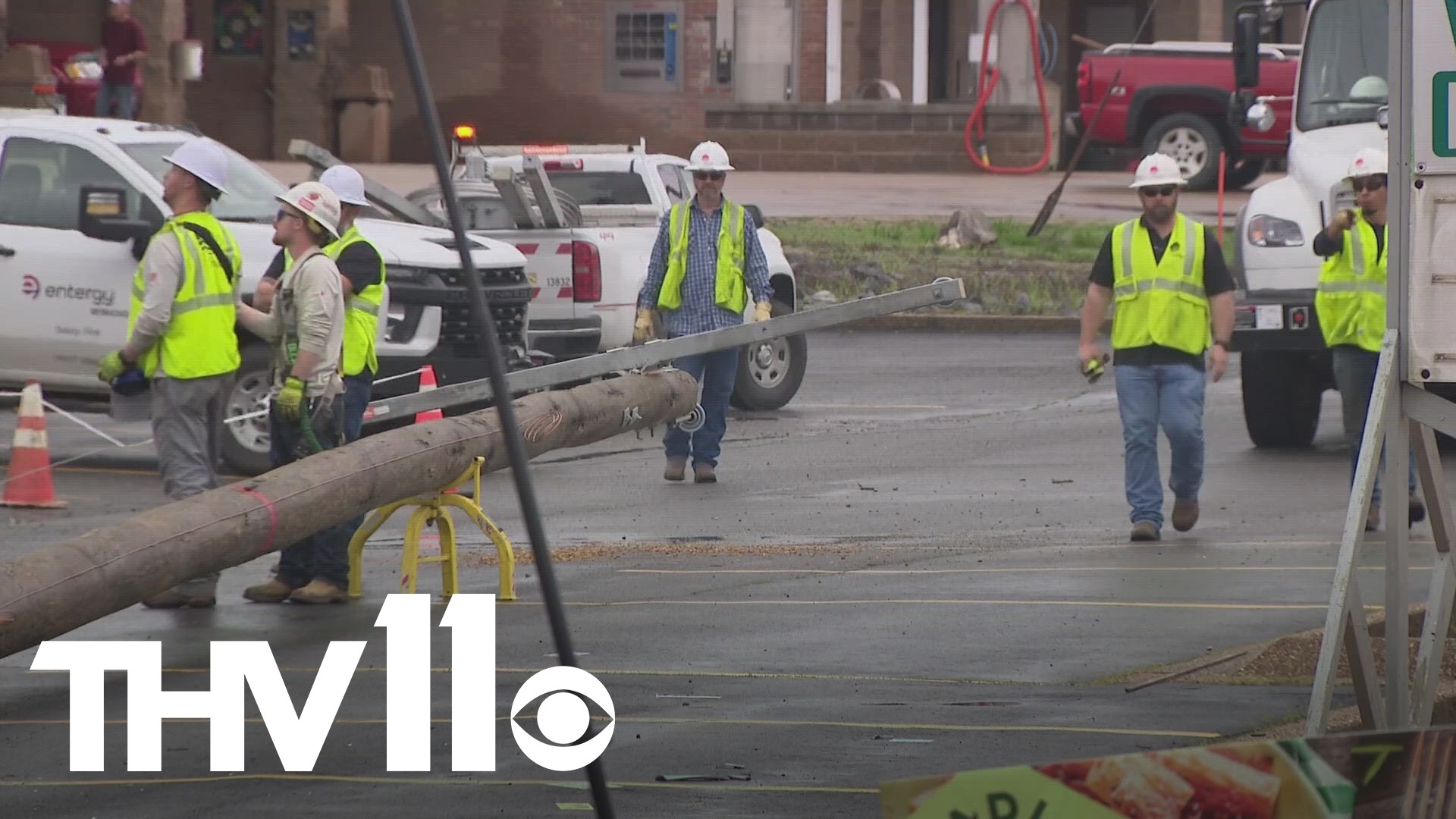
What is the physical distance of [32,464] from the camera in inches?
515

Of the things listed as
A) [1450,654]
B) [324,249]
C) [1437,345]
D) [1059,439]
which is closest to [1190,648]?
[1450,654]

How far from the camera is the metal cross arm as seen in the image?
10750 mm

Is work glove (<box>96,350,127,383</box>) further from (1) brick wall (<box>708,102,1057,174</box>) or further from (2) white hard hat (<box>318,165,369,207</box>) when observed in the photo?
(1) brick wall (<box>708,102,1057,174</box>)

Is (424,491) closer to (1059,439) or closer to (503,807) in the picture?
(503,807)

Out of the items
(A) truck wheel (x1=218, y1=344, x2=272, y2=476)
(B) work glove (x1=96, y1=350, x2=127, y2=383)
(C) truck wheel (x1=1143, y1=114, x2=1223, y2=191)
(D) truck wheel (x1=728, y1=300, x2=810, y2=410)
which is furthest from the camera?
(C) truck wheel (x1=1143, y1=114, x2=1223, y2=191)

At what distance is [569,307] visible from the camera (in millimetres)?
16359

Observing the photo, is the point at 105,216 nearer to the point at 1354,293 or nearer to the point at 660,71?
the point at 1354,293

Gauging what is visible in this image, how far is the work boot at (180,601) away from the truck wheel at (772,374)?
7.71 meters

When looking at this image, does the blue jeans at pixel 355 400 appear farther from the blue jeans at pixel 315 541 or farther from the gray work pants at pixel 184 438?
the gray work pants at pixel 184 438

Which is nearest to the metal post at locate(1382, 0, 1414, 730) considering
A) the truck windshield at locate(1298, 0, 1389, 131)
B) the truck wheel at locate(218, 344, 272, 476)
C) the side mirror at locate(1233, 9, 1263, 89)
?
the truck wheel at locate(218, 344, 272, 476)

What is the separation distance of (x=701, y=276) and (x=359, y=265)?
3.76 meters

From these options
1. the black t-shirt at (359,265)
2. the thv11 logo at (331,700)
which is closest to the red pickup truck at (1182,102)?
the black t-shirt at (359,265)

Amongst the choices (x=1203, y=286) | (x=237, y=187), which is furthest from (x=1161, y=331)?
(x=237, y=187)

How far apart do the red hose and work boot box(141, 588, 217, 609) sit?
26.4 meters
